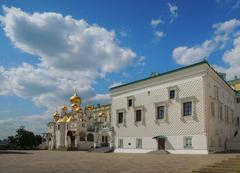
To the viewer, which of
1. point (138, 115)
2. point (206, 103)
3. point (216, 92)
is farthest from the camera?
point (138, 115)

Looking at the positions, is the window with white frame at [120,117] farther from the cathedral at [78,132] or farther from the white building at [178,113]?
the cathedral at [78,132]

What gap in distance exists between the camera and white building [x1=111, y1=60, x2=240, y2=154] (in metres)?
27.0

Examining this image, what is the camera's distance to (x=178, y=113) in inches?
1128

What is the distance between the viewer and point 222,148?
29188mm

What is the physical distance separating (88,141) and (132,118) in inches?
660

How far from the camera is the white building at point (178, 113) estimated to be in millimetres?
26984

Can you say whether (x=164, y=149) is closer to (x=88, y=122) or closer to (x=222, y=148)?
(x=222, y=148)

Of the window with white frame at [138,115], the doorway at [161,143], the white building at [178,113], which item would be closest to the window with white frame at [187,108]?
the white building at [178,113]

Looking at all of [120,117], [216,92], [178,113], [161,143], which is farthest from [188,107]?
[120,117]

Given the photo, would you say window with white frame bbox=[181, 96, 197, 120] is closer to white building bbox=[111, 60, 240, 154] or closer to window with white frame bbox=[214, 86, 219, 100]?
white building bbox=[111, 60, 240, 154]

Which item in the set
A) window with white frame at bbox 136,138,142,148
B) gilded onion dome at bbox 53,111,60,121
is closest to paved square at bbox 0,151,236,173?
window with white frame at bbox 136,138,142,148

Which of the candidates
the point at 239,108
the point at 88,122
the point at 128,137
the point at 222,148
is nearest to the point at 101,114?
the point at 88,122

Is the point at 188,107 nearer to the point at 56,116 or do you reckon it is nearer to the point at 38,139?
the point at 56,116

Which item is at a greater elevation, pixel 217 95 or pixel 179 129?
pixel 217 95
